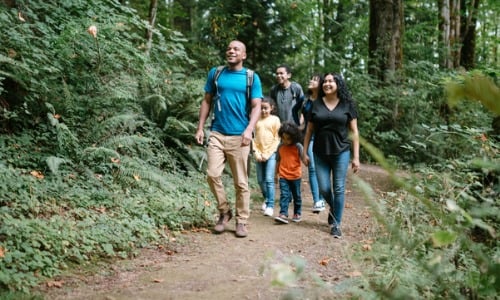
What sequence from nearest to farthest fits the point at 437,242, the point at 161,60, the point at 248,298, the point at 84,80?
the point at 437,242 → the point at 248,298 → the point at 84,80 → the point at 161,60

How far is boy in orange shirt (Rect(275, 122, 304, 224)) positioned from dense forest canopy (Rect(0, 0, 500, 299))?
1.16 meters

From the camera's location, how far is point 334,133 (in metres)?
6.71

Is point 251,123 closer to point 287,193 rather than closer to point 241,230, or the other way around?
point 241,230

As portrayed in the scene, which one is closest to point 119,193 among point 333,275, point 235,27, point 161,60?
point 333,275

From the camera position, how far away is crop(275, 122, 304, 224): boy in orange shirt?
7.71 meters

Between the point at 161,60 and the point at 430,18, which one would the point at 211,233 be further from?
the point at 430,18

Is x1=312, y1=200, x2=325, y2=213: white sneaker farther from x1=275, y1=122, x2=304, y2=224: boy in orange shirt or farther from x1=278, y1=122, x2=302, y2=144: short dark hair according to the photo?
x1=278, y1=122, x2=302, y2=144: short dark hair

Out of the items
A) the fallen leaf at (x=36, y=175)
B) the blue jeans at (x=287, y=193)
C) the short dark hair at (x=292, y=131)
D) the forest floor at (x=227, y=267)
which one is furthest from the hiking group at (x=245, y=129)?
the fallen leaf at (x=36, y=175)

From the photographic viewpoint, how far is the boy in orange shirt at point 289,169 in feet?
25.3

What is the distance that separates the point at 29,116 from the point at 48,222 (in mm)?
3293

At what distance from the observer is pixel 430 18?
22.7 metres

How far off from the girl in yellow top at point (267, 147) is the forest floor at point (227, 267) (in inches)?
20.0

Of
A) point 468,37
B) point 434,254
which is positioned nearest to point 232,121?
point 434,254

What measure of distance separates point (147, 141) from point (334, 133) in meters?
3.26
